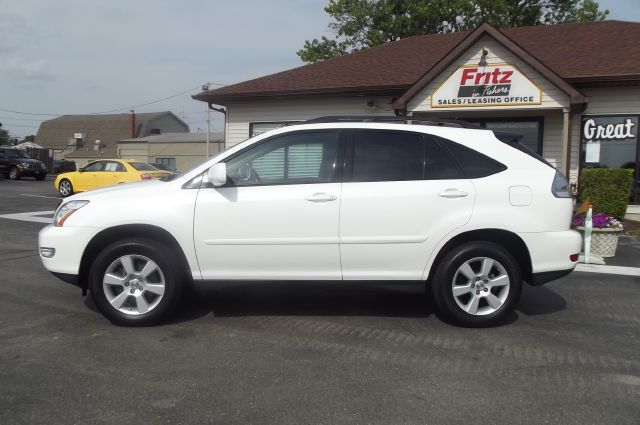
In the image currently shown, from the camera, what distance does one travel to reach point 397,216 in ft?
15.3

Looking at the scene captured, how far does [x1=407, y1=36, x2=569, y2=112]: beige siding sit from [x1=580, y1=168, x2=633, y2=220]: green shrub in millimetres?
2167

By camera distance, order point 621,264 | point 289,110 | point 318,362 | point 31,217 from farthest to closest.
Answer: point 289,110 → point 31,217 → point 621,264 → point 318,362

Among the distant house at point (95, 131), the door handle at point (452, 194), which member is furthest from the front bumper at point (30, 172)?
the door handle at point (452, 194)

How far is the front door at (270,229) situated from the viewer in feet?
15.3

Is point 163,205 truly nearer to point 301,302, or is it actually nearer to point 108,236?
point 108,236

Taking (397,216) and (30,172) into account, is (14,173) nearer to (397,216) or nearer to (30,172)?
(30,172)

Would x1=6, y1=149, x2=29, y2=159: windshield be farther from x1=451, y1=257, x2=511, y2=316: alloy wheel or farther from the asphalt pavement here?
x1=451, y1=257, x2=511, y2=316: alloy wheel

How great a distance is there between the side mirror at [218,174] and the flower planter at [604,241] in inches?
237

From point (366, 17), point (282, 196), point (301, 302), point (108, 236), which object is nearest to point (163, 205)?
point (108, 236)

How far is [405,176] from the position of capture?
4.79 meters

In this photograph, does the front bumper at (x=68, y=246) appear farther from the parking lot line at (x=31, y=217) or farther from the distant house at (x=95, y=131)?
the distant house at (x=95, y=131)

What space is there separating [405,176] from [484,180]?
26.1 inches

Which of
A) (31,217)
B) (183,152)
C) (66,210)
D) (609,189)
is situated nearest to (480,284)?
(66,210)

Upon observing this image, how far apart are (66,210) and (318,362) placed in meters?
2.56
